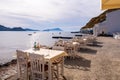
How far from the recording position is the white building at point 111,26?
25.2 m

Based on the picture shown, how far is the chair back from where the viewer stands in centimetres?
405

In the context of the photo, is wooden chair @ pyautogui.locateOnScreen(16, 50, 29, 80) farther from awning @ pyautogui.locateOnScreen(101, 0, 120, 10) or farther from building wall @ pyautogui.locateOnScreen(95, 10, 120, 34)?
building wall @ pyautogui.locateOnScreen(95, 10, 120, 34)

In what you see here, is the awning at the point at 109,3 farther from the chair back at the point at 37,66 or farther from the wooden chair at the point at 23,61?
the wooden chair at the point at 23,61

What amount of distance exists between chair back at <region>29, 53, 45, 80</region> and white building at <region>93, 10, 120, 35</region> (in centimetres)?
2134

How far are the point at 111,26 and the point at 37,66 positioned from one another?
76.6ft

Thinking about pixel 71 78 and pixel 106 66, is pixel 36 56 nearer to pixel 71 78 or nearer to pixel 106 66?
pixel 71 78

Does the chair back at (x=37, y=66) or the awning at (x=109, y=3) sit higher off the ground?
the awning at (x=109, y=3)

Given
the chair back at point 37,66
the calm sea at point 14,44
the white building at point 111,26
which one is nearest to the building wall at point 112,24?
the white building at point 111,26

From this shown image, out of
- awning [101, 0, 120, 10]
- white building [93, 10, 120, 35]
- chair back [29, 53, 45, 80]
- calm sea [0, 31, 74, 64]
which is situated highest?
white building [93, 10, 120, 35]

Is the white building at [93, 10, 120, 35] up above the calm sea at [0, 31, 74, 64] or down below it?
above

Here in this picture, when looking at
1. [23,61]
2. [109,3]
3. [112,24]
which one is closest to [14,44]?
[112,24]

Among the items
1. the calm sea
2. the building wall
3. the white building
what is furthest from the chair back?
the building wall

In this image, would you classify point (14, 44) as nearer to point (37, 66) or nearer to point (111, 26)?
point (111, 26)

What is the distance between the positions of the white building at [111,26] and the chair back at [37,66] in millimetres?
21338
